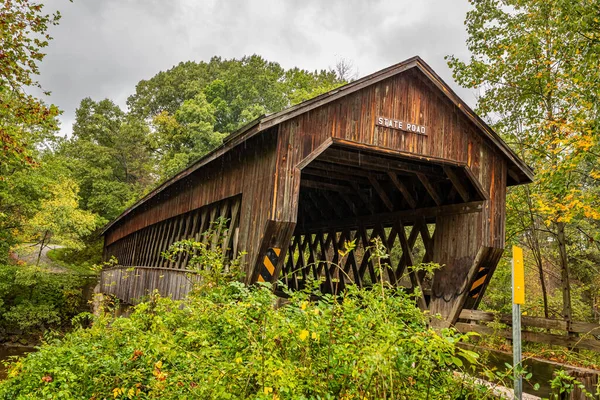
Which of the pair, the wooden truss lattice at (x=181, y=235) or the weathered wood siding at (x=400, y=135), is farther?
the wooden truss lattice at (x=181, y=235)

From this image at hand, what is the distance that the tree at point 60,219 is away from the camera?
18891mm

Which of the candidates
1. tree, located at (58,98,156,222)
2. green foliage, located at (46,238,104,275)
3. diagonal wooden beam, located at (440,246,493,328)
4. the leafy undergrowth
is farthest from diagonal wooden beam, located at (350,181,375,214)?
green foliage, located at (46,238,104,275)

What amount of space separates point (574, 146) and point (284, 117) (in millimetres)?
5435

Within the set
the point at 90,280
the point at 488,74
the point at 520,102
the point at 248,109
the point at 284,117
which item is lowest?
the point at 90,280

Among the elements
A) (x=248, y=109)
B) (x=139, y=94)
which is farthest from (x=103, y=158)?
(x=139, y=94)

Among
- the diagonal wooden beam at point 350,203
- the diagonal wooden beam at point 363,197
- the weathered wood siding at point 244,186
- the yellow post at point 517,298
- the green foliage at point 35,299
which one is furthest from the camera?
the green foliage at point 35,299

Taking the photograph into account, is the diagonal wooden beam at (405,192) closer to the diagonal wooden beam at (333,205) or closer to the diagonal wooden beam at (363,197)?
the diagonal wooden beam at (363,197)

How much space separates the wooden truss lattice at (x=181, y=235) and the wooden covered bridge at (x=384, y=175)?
0.06 meters

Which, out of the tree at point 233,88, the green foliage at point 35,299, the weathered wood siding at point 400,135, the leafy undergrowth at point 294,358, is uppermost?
the tree at point 233,88

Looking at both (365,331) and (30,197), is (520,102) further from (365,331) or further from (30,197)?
(30,197)

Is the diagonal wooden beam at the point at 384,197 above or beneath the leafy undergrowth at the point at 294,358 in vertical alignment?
above

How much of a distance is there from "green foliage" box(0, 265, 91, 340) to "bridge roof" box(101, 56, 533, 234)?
40.6 feet

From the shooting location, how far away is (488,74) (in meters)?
12.6

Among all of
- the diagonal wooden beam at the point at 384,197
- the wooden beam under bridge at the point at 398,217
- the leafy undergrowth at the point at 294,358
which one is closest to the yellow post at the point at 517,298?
the leafy undergrowth at the point at 294,358
